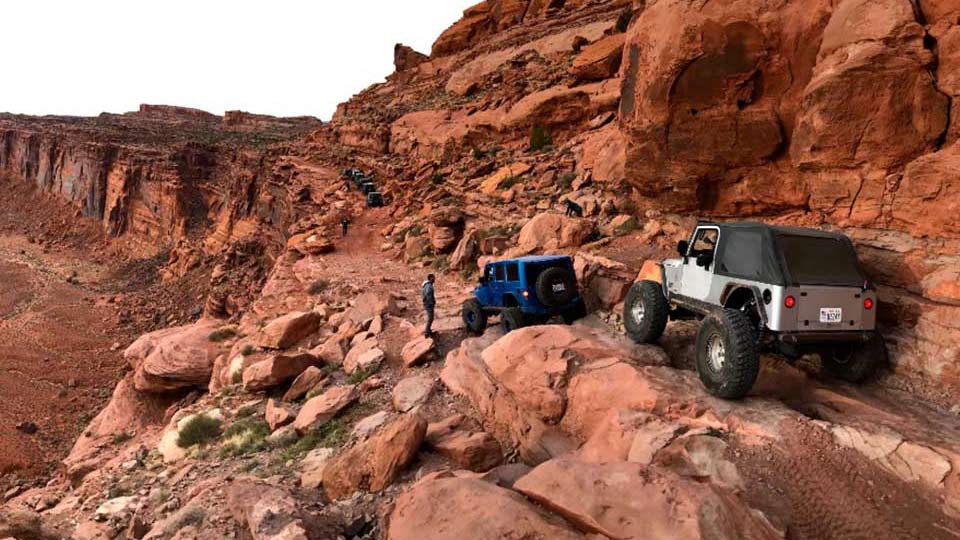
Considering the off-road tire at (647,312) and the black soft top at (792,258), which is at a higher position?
the black soft top at (792,258)

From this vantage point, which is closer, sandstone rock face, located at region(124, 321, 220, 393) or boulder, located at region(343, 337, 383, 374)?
boulder, located at region(343, 337, 383, 374)

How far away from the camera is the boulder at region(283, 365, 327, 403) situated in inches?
380

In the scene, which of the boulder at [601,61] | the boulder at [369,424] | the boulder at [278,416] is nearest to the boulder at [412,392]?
the boulder at [369,424]

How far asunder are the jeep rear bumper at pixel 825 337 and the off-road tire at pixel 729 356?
1.28 feet

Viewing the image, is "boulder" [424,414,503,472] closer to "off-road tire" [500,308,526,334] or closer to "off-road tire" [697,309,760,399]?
"off-road tire" [697,309,760,399]

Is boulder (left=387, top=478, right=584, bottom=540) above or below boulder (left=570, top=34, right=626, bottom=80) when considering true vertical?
below

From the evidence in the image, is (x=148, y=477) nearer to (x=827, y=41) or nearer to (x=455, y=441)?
(x=455, y=441)

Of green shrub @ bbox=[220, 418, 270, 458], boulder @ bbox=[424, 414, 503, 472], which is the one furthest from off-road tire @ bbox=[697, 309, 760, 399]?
green shrub @ bbox=[220, 418, 270, 458]

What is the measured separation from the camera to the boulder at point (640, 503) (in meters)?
3.33

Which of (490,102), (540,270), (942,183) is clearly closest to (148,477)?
(540,270)

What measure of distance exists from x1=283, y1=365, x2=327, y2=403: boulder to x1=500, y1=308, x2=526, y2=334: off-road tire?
3.62 metres

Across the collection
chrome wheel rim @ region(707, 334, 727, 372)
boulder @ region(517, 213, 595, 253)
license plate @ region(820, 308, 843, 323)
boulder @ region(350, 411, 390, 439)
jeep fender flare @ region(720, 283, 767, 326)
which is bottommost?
boulder @ region(350, 411, 390, 439)

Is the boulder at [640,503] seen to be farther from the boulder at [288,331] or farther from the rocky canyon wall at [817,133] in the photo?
the boulder at [288,331]

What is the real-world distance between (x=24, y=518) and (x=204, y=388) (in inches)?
302
